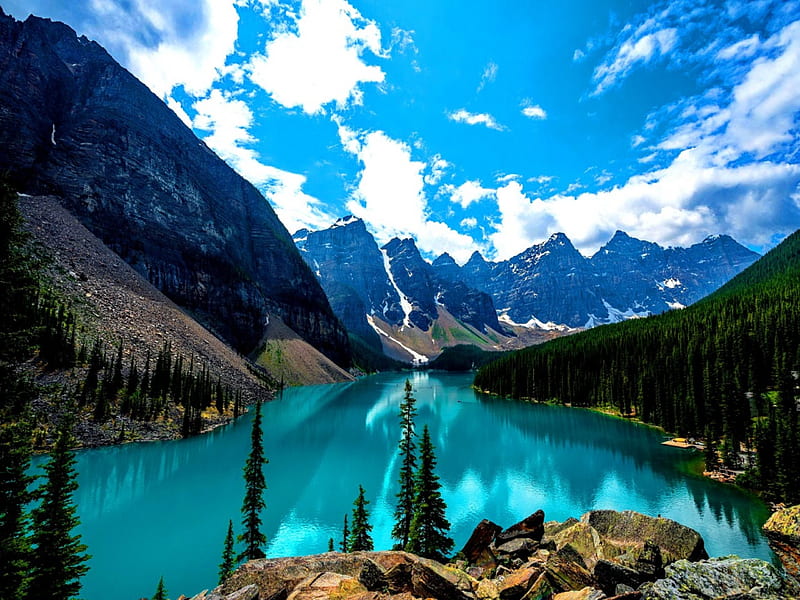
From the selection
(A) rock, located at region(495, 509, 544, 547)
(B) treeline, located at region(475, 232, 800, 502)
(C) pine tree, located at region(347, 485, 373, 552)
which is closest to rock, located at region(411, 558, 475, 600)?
(A) rock, located at region(495, 509, 544, 547)

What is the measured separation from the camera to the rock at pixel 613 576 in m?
11.7

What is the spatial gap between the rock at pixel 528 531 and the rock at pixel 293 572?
8.97m

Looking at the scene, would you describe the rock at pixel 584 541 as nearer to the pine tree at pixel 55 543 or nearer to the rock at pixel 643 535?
the rock at pixel 643 535

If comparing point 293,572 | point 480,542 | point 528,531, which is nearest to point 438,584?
point 293,572

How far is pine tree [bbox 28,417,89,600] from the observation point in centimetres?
1430

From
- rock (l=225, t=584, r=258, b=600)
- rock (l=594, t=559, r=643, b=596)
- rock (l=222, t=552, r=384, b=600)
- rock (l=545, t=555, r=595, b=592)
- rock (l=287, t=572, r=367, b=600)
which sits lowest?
rock (l=222, t=552, r=384, b=600)

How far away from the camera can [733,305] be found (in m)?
104

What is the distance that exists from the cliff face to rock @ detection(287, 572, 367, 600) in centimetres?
15455

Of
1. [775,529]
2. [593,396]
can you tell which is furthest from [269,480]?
[593,396]

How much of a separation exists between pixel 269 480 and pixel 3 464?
121ft

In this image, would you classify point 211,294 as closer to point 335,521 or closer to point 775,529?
point 335,521

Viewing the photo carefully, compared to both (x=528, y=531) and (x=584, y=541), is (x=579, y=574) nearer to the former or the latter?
(x=584, y=541)

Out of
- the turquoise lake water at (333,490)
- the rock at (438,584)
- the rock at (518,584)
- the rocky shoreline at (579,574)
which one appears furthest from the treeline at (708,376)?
the rock at (438,584)

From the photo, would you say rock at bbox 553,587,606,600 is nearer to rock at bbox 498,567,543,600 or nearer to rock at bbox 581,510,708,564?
rock at bbox 498,567,543,600
